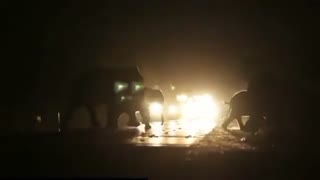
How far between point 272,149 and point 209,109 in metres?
47.1

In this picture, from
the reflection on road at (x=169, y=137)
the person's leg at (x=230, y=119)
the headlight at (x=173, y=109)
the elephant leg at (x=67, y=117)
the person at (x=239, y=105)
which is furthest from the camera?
the headlight at (x=173, y=109)

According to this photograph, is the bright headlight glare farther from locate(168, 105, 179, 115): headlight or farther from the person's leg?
the person's leg

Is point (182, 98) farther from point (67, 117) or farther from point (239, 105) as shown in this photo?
point (67, 117)

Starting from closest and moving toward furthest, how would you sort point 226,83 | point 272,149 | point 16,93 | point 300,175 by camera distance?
point 300,175, point 272,149, point 16,93, point 226,83

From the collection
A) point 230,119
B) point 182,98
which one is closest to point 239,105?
point 230,119

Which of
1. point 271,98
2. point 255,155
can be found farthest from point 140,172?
point 271,98

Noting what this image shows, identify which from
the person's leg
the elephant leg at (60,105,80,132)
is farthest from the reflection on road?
the elephant leg at (60,105,80,132)

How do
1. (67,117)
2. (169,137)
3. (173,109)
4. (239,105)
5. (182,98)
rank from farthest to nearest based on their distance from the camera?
1. (182,98)
2. (173,109)
3. (239,105)
4. (67,117)
5. (169,137)

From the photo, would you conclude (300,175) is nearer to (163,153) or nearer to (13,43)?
(163,153)

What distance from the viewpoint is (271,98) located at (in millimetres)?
28953

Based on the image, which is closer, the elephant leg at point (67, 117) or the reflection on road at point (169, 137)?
the reflection on road at point (169, 137)

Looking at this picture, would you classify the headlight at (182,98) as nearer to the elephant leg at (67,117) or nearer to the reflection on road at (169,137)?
the reflection on road at (169,137)

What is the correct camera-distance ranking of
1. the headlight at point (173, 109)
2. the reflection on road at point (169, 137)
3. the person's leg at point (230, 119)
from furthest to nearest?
the headlight at point (173, 109) → the person's leg at point (230, 119) → the reflection on road at point (169, 137)

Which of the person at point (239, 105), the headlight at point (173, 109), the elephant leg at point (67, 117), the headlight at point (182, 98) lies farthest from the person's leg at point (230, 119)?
the headlight at point (182, 98)
